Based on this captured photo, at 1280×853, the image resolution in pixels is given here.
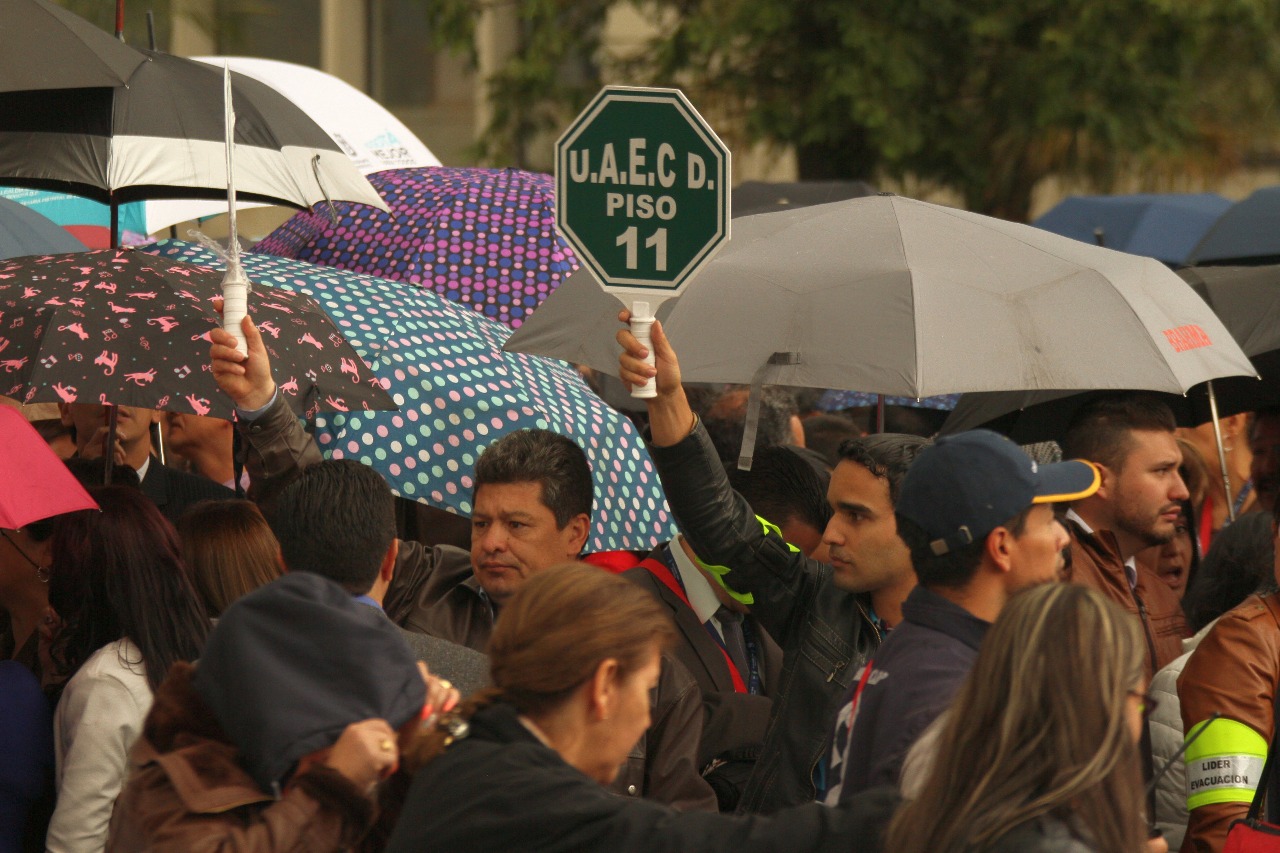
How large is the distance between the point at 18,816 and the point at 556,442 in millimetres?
1896

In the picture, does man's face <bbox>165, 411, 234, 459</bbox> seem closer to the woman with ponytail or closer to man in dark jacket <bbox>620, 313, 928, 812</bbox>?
man in dark jacket <bbox>620, 313, 928, 812</bbox>

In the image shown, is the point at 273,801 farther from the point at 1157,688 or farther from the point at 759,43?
the point at 759,43

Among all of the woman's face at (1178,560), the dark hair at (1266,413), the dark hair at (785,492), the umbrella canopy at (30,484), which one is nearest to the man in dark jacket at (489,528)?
the umbrella canopy at (30,484)

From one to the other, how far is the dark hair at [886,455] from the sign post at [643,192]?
689 millimetres

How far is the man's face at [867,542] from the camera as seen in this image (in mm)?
4520

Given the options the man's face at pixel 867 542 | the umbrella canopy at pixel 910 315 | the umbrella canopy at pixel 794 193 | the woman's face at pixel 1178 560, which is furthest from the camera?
the umbrella canopy at pixel 794 193

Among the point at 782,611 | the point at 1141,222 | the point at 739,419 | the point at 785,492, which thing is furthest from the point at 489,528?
the point at 1141,222

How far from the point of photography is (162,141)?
16.4 feet

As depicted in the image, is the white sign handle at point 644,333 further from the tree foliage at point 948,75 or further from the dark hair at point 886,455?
the tree foliage at point 948,75

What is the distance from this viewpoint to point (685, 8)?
16625mm

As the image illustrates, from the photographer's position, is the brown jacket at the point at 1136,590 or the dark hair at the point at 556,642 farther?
the brown jacket at the point at 1136,590

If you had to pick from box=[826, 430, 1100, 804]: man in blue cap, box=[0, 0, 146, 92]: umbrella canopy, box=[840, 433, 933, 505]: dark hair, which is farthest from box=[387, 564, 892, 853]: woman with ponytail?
box=[0, 0, 146, 92]: umbrella canopy

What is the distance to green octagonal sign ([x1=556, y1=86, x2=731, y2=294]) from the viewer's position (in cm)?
441

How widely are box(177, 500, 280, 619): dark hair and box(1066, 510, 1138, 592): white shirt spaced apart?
8.12 ft
